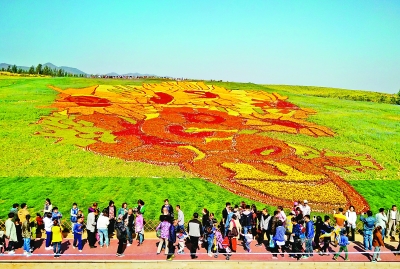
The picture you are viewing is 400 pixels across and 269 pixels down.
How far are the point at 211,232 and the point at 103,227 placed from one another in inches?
182

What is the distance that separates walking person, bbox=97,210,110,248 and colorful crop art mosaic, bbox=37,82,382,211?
9.35 m

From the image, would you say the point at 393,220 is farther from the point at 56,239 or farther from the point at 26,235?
the point at 26,235

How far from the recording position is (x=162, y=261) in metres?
13.8

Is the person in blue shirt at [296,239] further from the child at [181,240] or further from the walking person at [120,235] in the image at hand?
the walking person at [120,235]

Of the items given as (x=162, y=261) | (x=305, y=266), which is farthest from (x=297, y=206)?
(x=162, y=261)

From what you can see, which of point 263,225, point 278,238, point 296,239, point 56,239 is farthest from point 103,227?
point 296,239

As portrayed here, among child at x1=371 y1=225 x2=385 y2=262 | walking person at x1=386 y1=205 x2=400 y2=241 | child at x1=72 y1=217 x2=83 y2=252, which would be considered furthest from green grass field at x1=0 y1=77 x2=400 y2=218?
child at x1=371 y1=225 x2=385 y2=262

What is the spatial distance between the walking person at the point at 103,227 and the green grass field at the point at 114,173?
418cm

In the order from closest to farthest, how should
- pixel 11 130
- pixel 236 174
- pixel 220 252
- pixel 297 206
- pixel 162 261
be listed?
pixel 162 261 < pixel 220 252 < pixel 297 206 < pixel 236 174 < pixel 11 130

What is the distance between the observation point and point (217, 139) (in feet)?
101

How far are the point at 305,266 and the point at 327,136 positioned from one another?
2127cm

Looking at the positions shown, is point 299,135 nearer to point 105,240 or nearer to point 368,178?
point 368,178

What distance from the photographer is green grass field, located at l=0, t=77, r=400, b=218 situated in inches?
818

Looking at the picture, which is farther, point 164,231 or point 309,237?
point 309,237
